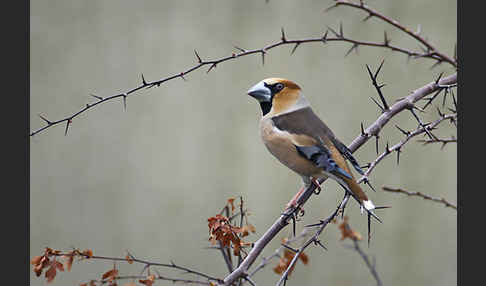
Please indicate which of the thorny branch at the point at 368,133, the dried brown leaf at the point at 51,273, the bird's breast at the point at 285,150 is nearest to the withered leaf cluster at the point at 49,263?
the dried brown leaf at the point at 51,273

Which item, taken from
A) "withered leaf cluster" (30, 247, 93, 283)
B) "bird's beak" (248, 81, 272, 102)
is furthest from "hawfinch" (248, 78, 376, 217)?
"withered leaf cluster" (30, 247, 93, 283)

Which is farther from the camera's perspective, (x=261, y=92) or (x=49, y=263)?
(x=49, y=263)

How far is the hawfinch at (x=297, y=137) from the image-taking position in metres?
0.86

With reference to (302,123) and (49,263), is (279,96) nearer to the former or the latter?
(302,123)

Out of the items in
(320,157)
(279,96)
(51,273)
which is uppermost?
(279,96)

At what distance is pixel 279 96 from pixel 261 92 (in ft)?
0.16

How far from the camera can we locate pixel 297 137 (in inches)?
35.2

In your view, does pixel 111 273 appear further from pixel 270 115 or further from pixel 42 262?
pixel 270 115

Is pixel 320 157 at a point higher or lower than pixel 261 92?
lower

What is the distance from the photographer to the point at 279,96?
878 millimetres

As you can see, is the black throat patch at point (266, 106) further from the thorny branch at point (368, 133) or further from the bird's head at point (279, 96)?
the thorny branch at point (368, 133)

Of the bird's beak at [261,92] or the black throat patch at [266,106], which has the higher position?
the bird's beak at [261,92]

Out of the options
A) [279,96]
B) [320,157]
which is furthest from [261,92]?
[320,157]

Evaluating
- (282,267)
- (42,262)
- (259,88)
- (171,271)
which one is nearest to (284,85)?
(259,88)
